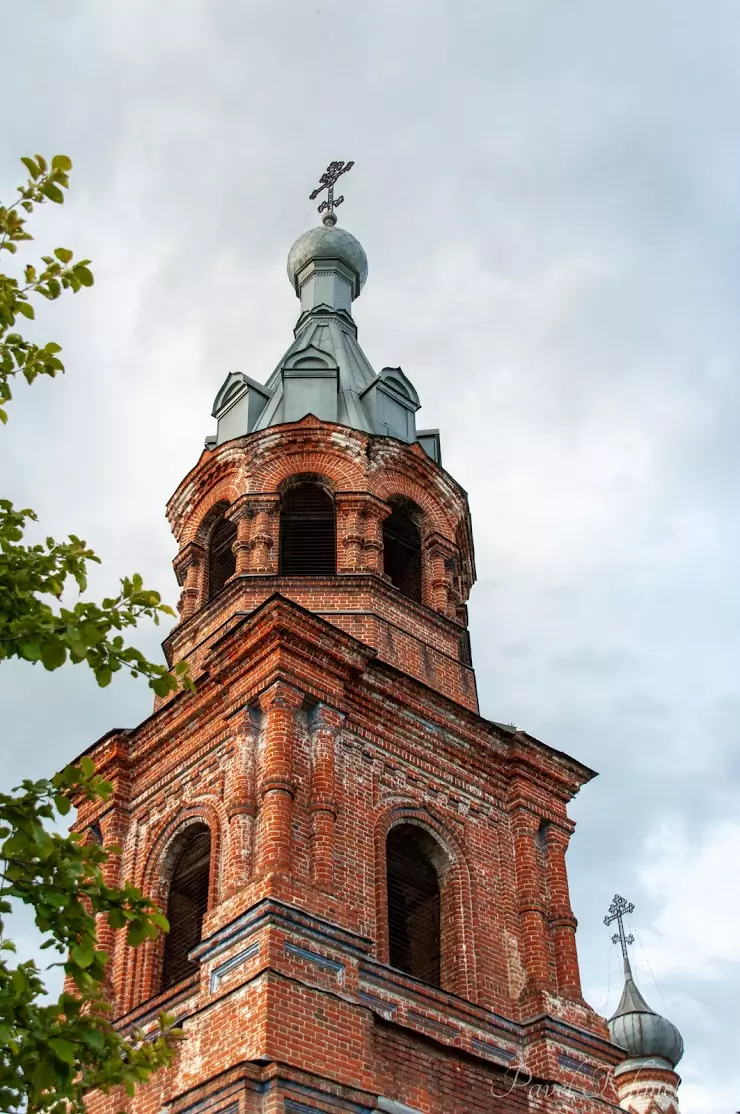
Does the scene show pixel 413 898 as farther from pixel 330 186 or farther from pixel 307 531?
pixel 330 186

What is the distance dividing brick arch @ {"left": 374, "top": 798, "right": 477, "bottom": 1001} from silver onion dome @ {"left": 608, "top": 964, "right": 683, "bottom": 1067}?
12.0 metres

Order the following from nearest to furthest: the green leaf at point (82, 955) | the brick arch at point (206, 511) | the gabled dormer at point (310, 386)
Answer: the green leaf at point (82, 955) → the brick arch at point (206, 511) → the gabled dormer at point (310, 386)

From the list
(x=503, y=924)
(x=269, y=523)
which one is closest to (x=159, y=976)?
(x=503, y=924)

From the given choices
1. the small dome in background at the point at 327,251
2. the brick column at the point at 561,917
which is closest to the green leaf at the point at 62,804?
the brick column at the point at 561,917

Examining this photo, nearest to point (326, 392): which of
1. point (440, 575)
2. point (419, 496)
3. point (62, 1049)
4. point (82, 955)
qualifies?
point (419, 496)

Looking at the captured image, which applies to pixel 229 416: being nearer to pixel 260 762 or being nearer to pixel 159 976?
pixel 260 762

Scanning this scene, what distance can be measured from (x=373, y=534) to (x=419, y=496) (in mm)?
1364

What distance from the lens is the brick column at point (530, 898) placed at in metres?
13.3

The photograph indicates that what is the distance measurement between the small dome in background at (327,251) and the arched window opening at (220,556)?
6428 millimetres

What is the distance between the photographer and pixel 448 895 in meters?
13.4

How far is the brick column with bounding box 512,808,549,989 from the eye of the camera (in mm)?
13289

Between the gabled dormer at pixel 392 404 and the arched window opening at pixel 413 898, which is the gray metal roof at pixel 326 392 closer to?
the gabled dormer at pixel 392 404

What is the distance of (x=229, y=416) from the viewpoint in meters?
17.8

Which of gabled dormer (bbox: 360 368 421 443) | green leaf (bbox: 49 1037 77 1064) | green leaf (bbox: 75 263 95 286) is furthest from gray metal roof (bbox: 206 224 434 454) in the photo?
green leaf (bbox: 49 1037 77 1064)
